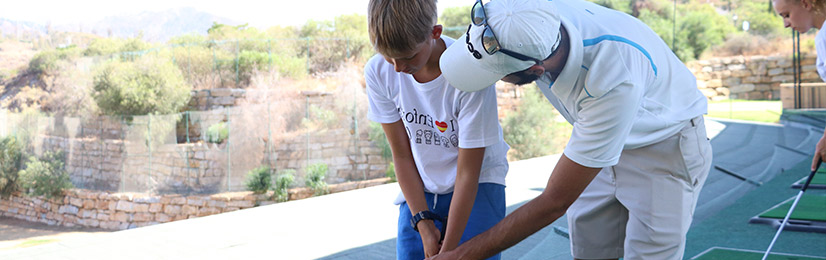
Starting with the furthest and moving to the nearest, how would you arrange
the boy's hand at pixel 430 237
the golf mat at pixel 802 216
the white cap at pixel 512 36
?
the golf mat at pixel 802 216 → the boy's hand at pixel 430 237 → the white cap at pixel 512 36

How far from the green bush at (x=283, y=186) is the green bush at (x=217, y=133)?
6.78 ft

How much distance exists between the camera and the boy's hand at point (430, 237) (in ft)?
5.45

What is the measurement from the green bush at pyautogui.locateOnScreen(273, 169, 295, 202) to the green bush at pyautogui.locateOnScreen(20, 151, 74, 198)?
5151 millimetres

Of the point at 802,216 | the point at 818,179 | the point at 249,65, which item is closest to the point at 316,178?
the point at 249,65

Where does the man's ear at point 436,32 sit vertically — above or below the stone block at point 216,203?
above

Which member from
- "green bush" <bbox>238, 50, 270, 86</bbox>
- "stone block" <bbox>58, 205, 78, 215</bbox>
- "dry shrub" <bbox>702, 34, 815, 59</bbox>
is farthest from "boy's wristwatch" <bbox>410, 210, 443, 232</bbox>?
"dry shrub" <bbox>702, 34, 815, 59</bbox>

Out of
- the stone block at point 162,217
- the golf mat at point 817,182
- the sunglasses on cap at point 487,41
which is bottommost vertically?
the stone block at point 162,217

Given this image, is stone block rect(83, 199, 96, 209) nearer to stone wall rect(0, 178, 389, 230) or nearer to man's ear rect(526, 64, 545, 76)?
stone wall rect(0, 178, 389, 230)

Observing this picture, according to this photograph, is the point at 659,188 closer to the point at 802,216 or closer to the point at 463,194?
the point at 463,194

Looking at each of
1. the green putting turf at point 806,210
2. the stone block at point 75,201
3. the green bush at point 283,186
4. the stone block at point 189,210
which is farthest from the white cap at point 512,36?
the stone block at point 75,201

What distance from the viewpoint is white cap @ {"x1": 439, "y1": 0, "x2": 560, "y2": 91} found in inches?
45.1

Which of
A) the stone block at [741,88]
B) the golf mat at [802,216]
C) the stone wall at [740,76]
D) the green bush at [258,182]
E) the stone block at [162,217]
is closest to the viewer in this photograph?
the golf mat at [802,216]

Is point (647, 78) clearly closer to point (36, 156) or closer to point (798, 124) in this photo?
point (798, 124)

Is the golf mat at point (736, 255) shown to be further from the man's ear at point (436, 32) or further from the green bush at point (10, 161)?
the green bush at point (10, 161)
